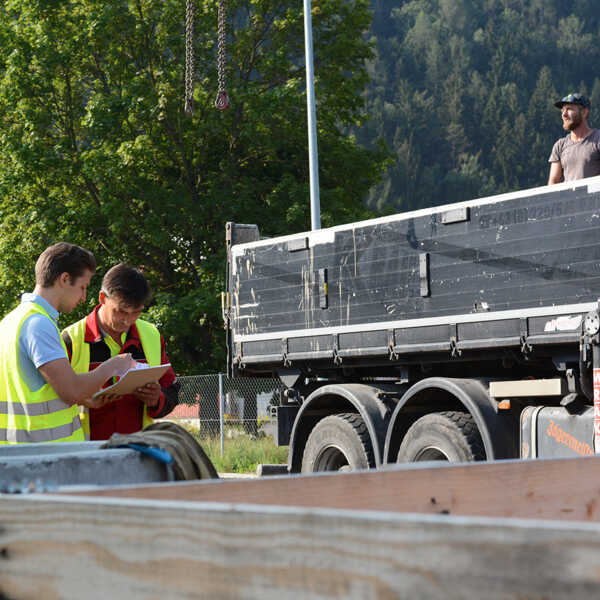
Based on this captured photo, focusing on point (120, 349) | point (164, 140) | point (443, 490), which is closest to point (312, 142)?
point (164, 140)

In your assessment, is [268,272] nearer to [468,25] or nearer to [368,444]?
[368,444]

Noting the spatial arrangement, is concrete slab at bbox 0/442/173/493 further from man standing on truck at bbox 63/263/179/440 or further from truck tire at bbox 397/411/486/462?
truck tire at bbox 397/411/486/462

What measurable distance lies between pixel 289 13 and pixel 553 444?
24234 millimetres

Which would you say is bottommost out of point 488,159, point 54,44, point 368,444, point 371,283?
point 368,444

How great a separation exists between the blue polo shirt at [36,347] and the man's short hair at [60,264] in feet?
0.77

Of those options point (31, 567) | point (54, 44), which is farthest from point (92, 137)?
point (31, 567)

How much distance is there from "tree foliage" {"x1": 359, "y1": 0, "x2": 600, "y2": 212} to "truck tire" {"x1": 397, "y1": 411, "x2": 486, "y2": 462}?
9036 cm

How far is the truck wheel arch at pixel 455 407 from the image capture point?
8195mm

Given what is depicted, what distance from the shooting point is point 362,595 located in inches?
63.1

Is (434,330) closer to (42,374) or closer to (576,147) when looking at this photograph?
(576,147)

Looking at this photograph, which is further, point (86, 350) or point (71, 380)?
point (86, 350)

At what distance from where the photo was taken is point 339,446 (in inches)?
382

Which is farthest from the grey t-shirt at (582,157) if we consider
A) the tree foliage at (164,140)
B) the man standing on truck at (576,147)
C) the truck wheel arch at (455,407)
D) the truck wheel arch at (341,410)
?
the tree foliage at (164,140)

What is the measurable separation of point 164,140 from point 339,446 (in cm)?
2128
